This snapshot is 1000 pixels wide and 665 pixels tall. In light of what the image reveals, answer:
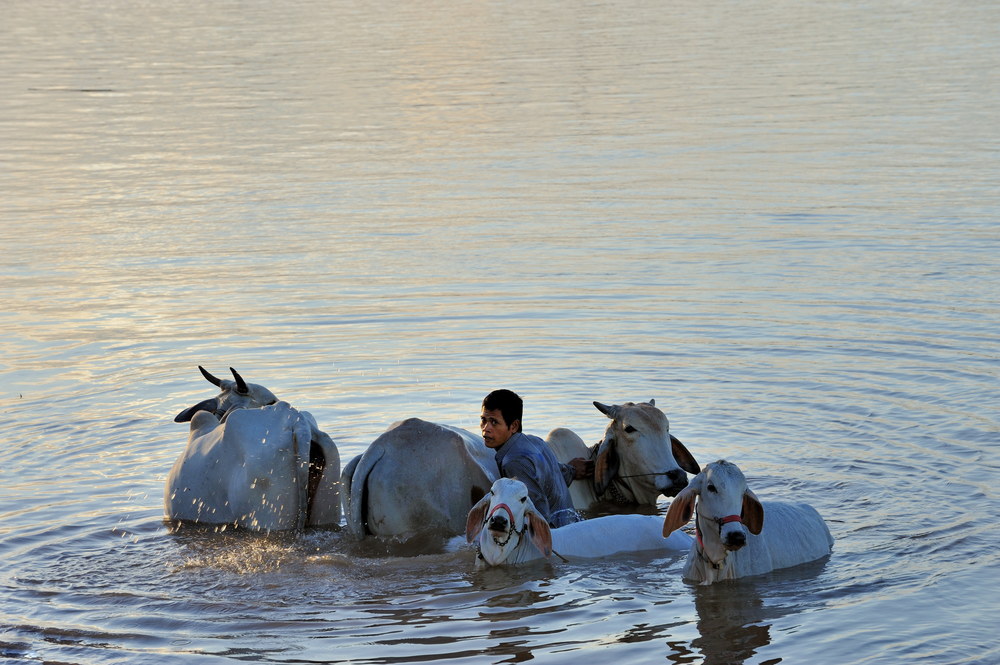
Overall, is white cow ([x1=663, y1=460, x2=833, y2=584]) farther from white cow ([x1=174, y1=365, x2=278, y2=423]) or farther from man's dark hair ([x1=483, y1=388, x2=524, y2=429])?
white cow ([x1=174, y1=365, x2=278, y2=423])

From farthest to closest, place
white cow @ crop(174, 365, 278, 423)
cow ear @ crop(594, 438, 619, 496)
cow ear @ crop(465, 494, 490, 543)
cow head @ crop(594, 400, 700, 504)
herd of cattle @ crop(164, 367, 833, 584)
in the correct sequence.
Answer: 1. white cow @ crop(174, 365, 278, 423)
2. cow ear @ crop(594, 438, 619, 496)
3. cow head @ crop(594, 400, 700, 504)
4. cow ear @ crop(465, 494, 490, 543)
5. herd of cattle @ crop(164, 367, 833, 584)

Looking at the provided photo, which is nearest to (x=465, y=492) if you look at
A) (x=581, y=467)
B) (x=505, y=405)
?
(x=505, y=405)

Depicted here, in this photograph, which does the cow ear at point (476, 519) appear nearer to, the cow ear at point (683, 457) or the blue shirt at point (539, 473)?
the blue shirt at point (539, 473)

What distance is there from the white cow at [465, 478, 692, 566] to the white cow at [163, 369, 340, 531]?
4.90ft

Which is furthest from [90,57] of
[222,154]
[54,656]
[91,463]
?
[54,656]

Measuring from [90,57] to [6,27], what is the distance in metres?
15.6

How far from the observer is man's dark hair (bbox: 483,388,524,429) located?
1062 centimetres

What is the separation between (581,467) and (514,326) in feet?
14.3

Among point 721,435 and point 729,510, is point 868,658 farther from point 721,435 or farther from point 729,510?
point 721,435

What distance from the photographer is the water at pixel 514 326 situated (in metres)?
9.07

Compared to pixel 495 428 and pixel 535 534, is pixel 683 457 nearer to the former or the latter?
pixel 495 428

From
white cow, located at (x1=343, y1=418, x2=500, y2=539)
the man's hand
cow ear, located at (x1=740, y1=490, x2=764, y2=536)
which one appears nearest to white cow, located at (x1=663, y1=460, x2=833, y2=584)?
cow ear, located at (x1=740, y1=490, x2=764, y2=536)

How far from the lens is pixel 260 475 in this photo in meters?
10.9

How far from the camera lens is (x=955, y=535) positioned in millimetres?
10000
